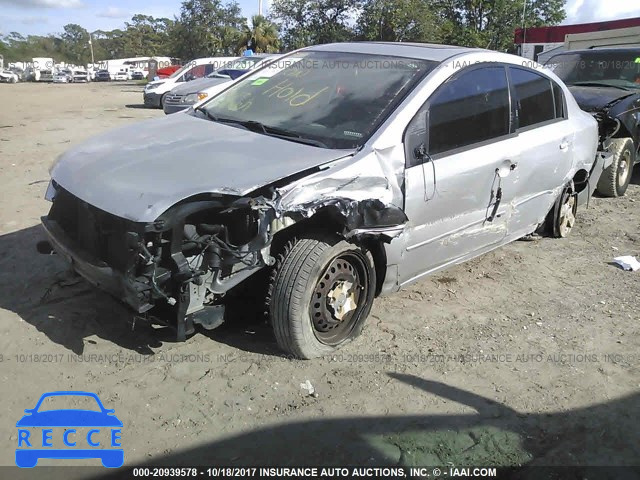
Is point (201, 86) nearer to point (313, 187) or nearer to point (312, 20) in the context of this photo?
point (313, 187)

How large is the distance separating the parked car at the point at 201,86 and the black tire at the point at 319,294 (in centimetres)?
1187

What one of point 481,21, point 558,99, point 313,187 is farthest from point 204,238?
point 481,21

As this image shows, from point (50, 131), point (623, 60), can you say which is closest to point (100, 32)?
point (50, 131)

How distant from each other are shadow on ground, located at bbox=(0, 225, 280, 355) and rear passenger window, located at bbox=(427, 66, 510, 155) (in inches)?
63.0

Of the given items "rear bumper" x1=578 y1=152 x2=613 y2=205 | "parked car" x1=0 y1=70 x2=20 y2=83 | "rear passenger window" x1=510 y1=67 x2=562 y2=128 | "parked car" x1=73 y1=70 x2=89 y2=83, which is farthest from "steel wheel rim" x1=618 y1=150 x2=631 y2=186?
"parked car" x1=73 y1=70 x2=89 y2=83

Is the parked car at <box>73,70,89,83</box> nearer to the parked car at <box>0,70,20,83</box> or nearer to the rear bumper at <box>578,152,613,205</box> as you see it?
the parked car at <box>0,70,20,83</box>

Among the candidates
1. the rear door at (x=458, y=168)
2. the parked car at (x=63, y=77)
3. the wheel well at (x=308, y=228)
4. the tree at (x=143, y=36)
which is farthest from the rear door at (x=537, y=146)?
the tree at (x=143, y=36)

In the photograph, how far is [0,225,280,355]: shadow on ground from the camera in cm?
362

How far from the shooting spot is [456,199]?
391cm

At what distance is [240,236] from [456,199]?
1603mm

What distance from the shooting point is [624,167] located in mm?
7613

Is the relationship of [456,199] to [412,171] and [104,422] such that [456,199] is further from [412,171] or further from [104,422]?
[104,422]

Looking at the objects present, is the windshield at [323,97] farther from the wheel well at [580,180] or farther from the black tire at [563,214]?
the wheel well at [580,180]

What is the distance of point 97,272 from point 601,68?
819 cm
